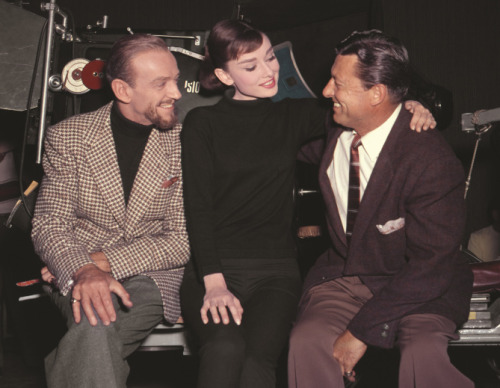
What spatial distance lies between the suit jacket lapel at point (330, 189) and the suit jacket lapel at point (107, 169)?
798mm

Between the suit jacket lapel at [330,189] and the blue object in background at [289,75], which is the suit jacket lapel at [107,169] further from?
the blue object in background at [289,75]

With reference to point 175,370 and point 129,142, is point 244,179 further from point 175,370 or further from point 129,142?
point 175,370

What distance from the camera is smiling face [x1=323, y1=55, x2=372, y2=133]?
2197 mm

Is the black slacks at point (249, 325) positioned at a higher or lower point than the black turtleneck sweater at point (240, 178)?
lower

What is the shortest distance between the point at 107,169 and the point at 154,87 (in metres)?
0.38

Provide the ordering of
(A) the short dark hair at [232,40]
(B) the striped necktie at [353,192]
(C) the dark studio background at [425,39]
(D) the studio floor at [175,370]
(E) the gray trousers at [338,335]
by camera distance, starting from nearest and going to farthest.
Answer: (E) the gray trousers at [338,335] → (B) the striped necktie at [353,192] → (A) the short dark hair at [232,40] → (D) the studio floor at [175,370] → (C) the dark studio background at [425,39]

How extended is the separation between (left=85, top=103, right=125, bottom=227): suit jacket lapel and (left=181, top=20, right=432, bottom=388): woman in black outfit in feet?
1.00

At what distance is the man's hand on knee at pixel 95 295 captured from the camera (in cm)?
214

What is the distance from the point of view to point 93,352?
81.4 inches

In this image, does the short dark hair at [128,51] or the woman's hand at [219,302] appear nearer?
the woman's hand at [219,302]

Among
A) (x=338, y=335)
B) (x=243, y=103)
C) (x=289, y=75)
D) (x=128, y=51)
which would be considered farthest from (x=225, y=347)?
(x=289, y=75)

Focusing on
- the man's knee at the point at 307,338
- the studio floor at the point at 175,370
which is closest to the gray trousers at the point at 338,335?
the man's knee at the point at 307,338

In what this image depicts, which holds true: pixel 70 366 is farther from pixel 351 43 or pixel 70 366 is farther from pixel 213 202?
pixel 351 43

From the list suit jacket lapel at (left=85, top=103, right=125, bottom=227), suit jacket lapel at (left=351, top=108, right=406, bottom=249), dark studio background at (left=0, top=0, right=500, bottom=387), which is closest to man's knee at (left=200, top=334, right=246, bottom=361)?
suit jacket lapel at (left=351, top=108, right=406, bottom=249)
